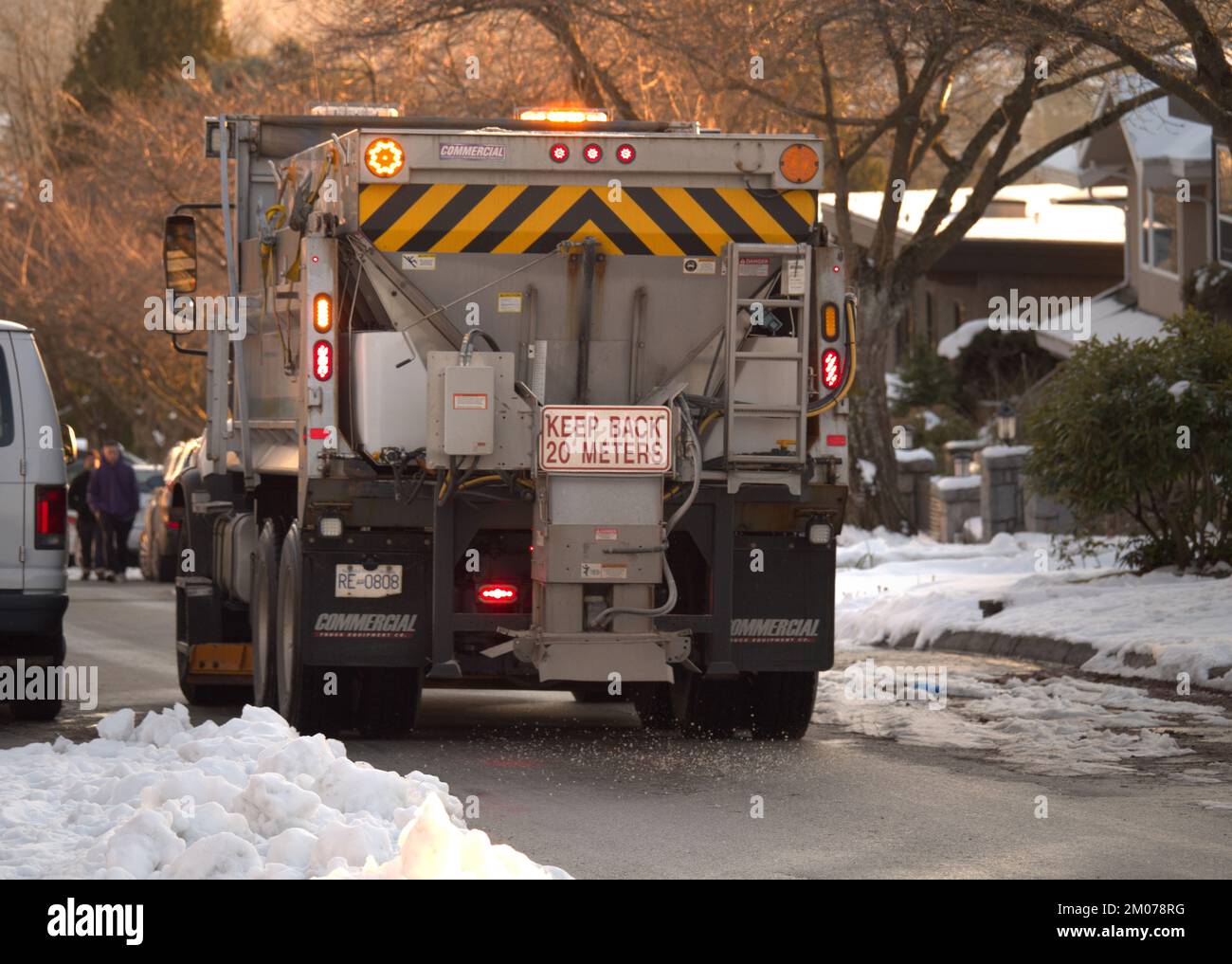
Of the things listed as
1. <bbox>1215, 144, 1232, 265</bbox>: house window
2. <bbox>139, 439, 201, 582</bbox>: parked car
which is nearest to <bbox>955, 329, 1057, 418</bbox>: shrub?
<bbox>1215, 144, 1232, 265</bbox>: house window

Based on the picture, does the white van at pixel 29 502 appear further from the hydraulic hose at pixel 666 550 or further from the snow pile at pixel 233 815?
the hydraulic hose at pixel 666 550

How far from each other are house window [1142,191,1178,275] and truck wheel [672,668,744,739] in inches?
960

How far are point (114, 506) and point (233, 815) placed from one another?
71.0ft

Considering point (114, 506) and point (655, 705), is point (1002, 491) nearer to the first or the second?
point (114, 506)

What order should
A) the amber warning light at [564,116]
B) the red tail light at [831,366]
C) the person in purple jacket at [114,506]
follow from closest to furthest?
the red tail light at [831,366] < the amber warning light at [564,116] < the person in purple jacket at [114,506]

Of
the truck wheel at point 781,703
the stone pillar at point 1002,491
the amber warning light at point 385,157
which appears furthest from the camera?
the stone pillar at point 1002,491

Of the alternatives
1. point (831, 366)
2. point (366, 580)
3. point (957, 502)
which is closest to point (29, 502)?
point (366, 580)

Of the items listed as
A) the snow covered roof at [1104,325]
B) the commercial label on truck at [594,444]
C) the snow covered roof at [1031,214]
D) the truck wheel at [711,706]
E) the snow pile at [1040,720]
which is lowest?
the snow pile at [1040,720]

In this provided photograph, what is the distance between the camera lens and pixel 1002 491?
86.2ft

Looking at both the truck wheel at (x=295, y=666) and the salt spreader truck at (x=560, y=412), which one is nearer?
the salt spreader truck at (x=560, y=412)

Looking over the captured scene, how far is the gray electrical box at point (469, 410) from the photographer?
10047 millimetres

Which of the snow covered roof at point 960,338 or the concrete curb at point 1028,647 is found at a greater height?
the snow covered roof at point 960,338

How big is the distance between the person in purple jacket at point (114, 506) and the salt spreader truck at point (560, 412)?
57.6 feet

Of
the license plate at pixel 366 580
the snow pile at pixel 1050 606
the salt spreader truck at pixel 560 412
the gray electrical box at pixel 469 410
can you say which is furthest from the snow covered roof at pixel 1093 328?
the gray electrical box at pixel 469 410
